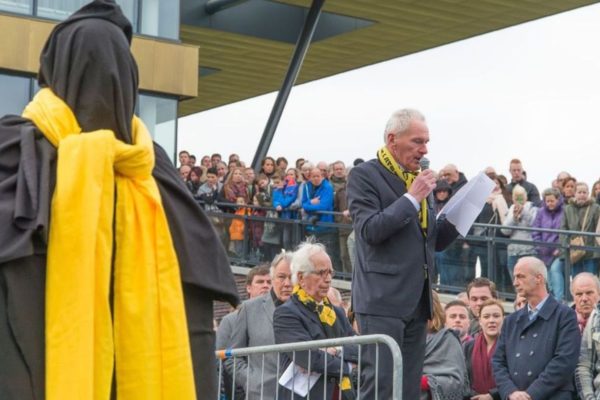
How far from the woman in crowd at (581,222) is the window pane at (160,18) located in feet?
33.1

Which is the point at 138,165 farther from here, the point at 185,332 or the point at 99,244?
the point at 185,332

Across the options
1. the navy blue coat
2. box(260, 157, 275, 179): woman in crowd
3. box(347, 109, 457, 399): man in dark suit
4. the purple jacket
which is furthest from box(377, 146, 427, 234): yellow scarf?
box(260, 157, 275, 179): woman in crowd

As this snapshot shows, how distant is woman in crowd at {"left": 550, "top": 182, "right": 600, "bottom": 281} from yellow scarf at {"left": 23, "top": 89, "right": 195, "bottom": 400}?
12697 millimetres

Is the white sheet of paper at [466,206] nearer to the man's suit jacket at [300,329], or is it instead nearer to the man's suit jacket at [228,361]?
the man's suit jacket at [300,329]

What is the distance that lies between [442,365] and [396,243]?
268cm

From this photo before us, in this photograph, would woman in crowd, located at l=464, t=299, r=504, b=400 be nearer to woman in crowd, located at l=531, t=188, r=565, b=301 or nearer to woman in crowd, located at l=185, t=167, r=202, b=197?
woman in crowd, located at l=531, t=188, r=565, b=301

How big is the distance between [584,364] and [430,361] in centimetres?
107

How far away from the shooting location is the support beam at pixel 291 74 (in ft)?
95.1

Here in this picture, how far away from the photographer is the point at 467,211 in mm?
7234

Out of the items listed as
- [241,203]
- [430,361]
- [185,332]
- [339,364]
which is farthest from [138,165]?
[241,203]

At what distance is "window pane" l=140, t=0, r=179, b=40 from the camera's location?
24.3 meters

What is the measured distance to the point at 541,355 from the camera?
9.48 meters

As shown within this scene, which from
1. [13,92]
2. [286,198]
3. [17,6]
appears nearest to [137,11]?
[17,6]

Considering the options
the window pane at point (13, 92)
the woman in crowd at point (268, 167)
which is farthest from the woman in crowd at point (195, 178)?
the window pane at point (13, 92)
